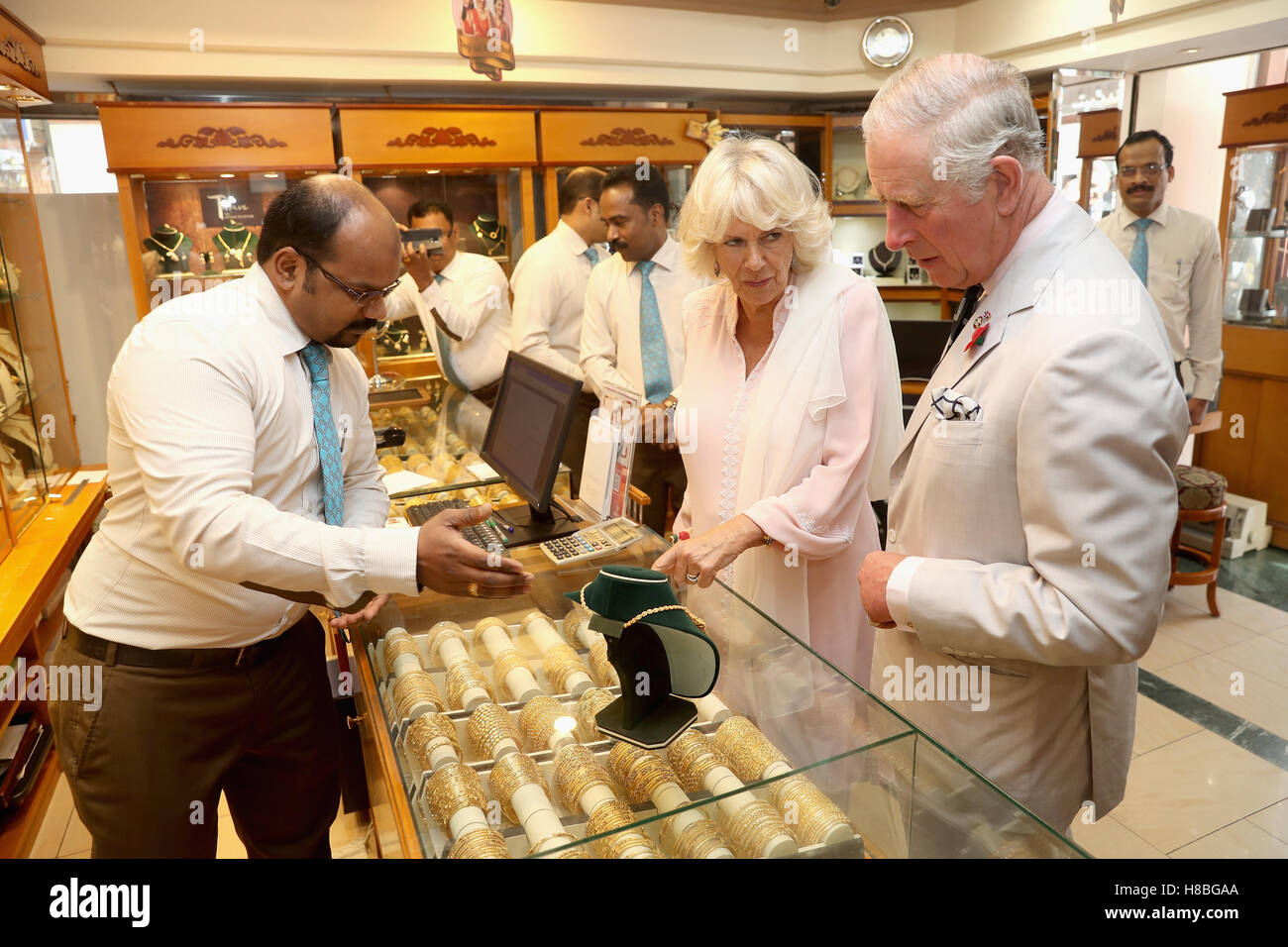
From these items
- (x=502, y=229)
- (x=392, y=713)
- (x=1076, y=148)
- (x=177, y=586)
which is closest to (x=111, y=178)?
(x=502, y=229)

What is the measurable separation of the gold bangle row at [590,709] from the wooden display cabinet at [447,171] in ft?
15.7

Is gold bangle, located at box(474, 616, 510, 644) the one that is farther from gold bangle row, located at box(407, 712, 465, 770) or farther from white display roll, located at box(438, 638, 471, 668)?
gold bangle row, located at box(407, 712, 465, 770)

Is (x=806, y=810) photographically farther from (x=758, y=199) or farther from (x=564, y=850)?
(x=758, y=199)

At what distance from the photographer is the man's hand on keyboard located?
1516mm

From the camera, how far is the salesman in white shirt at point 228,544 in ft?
4.92

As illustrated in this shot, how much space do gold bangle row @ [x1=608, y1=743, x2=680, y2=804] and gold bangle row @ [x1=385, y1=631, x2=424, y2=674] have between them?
575 mm

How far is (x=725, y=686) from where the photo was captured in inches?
59.3

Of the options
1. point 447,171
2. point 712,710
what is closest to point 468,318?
point 447,171

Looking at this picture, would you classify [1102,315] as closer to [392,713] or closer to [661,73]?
[392,713]

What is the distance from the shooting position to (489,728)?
1464mm

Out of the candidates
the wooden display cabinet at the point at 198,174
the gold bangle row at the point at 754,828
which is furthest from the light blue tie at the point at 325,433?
the wooden display cabinet at the point at 198,174

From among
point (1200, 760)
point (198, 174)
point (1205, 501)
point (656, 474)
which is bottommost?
point (1200, 760)

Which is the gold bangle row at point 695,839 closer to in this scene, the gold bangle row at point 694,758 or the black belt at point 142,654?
the gold bangle row at point 694,758

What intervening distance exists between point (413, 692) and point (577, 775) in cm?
45
